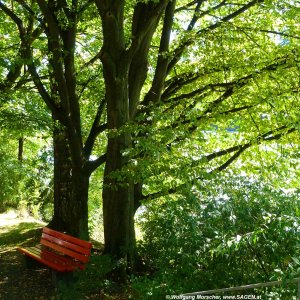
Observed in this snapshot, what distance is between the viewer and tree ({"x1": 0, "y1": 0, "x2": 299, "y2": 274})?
6.48m

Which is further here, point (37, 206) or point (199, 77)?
point (37, 206)

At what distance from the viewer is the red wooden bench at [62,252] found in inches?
250

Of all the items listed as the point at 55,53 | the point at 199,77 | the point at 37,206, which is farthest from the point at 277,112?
the point at 37,206

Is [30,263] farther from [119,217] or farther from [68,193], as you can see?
[119,217]

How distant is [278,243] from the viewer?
12.0 feet

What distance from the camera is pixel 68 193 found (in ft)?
29.2

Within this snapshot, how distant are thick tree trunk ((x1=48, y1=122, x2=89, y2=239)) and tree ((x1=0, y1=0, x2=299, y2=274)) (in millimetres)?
22

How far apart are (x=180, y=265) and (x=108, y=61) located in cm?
376

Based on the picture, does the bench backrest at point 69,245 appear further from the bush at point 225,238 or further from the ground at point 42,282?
the bush at point 225,238

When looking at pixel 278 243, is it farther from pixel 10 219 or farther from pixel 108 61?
pixel 10 219

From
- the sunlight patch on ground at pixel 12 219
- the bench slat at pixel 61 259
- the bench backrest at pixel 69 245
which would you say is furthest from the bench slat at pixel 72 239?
the sunlight patch on ground at pixel 12 219

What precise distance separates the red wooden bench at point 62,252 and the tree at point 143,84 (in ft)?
3.14

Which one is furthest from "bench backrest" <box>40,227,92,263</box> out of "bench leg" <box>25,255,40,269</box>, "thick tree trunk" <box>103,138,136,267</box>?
"thick tree trunk" <box>103,138,136,267</box>

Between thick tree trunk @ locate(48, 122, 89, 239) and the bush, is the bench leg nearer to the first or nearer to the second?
thick tree trunk @ locate(48, 122, 89, 239)
